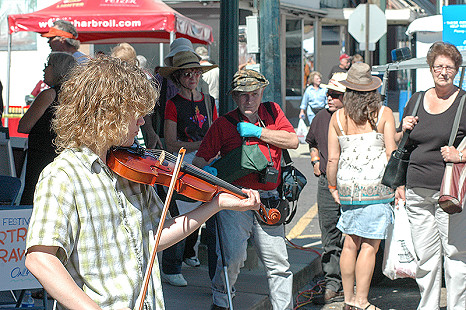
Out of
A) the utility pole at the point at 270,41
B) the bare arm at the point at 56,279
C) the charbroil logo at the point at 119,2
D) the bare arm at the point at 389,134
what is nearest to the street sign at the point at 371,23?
the charbroil logo at the point at 119,2

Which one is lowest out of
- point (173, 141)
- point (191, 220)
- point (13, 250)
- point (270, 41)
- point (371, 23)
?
point (13, 250)

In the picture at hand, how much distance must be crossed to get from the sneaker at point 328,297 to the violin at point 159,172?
10.3 feet

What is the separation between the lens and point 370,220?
502cm

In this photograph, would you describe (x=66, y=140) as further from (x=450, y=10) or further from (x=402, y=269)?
(x=450, y=10)

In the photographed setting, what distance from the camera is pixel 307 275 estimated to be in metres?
6.21

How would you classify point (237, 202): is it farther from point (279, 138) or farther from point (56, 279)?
point (279, 138)

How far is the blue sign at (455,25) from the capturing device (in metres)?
9.73

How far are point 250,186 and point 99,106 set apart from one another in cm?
253

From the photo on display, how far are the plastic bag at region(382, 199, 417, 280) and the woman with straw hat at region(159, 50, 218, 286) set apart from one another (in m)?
1.48

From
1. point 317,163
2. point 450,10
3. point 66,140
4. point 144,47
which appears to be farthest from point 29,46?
point 66,140

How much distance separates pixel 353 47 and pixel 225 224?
3042 centimetres

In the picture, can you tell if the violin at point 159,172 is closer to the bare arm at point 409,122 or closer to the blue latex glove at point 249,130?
the blue latex glove at point 249,130

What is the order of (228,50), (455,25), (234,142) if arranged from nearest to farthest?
1. (234,142)
2. (228,50)
3. (455,25)

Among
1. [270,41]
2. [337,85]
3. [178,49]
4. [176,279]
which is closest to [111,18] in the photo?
[270,41]
